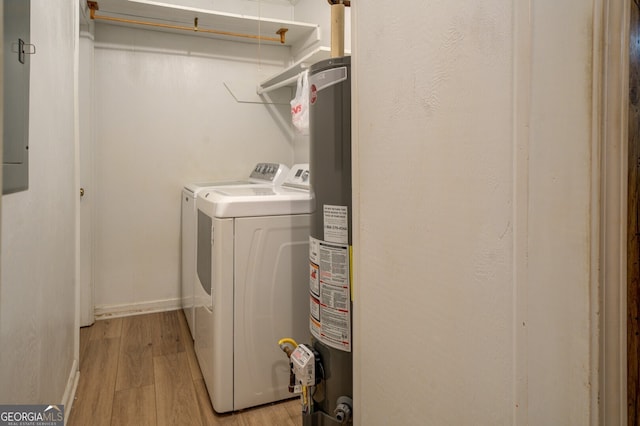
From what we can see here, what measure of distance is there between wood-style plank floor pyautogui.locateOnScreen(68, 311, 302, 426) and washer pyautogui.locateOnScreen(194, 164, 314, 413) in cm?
7

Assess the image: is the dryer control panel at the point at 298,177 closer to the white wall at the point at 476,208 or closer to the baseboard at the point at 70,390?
the white wall at the point at 476,208

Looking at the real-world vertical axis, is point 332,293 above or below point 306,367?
above

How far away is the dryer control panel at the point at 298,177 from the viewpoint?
219cm

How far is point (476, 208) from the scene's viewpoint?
0.65 metres

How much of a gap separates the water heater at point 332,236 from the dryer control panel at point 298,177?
0.85 m

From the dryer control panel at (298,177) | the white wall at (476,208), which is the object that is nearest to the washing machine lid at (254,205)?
the dryer control panel at (298,177)

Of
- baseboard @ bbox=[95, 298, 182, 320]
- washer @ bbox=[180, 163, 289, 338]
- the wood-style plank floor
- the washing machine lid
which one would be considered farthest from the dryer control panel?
baseboard @ bbox=[95, 298, 182, 320]

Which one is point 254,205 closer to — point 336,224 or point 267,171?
point 336,224

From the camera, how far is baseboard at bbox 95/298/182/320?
2732mm

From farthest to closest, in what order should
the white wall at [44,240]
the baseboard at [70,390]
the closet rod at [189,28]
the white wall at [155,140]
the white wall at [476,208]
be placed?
1. the white wall at [155,140]
2. the closet rod at [189,28]
3. the baseboard at [70,390]
4. the white wall at [44,240]
5. the white wall at [476,208]

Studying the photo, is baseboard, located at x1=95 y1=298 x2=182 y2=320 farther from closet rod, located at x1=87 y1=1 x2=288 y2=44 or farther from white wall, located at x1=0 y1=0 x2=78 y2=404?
closet rod, located at x1=87 y1=1 x2=288 y2=44

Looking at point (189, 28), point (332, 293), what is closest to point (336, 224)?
point (332, 293)

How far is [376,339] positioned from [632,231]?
62 centimetres

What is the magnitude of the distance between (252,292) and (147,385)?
29.9 inches
